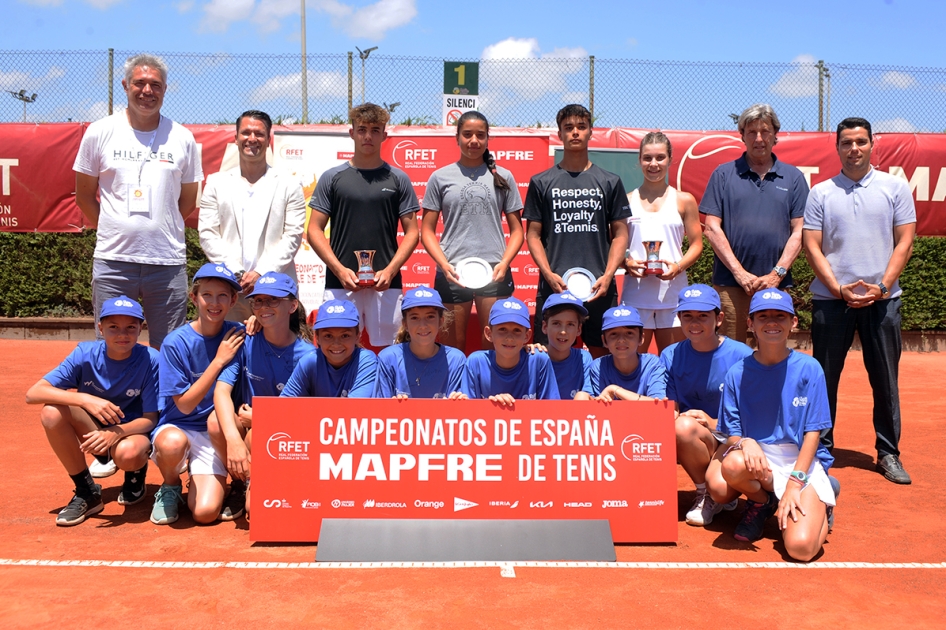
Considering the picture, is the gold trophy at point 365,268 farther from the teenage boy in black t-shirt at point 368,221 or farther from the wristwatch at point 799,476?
the wristwatch at point 799,476

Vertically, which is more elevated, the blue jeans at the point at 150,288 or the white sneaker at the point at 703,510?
the blue jeans at the point at 150,288

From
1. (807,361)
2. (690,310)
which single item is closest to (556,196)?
(690,310)

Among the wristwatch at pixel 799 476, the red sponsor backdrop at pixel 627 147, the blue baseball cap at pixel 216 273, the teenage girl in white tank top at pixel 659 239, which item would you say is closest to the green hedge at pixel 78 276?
the red sponsor backdrop at pixel 627 147

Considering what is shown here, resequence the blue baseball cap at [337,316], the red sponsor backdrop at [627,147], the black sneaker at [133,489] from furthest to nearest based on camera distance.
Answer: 1. the red sponsor backdrop at [627,147]
2. the black sneaker at [133,489]
3. the blue baseball cap at [337,316]

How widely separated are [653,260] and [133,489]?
11.4 feet

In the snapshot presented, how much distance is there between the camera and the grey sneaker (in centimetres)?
438

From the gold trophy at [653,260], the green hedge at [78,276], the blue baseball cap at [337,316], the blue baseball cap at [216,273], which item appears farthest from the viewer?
the green hedge at [78,276]

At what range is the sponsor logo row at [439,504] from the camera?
4020 millimetres

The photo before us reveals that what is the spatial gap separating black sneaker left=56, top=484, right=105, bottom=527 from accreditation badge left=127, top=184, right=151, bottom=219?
169cm

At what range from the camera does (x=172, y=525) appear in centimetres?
439

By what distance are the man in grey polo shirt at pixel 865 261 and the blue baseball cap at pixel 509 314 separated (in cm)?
225

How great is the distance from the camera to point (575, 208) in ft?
17.6

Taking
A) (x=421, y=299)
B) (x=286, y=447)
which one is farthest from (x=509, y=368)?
(x=286, y=447)

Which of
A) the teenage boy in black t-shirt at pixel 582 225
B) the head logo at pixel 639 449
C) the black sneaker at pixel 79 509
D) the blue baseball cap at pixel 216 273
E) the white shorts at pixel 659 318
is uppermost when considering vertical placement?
the teenage boy in black t-shirt at pixel 582 225
